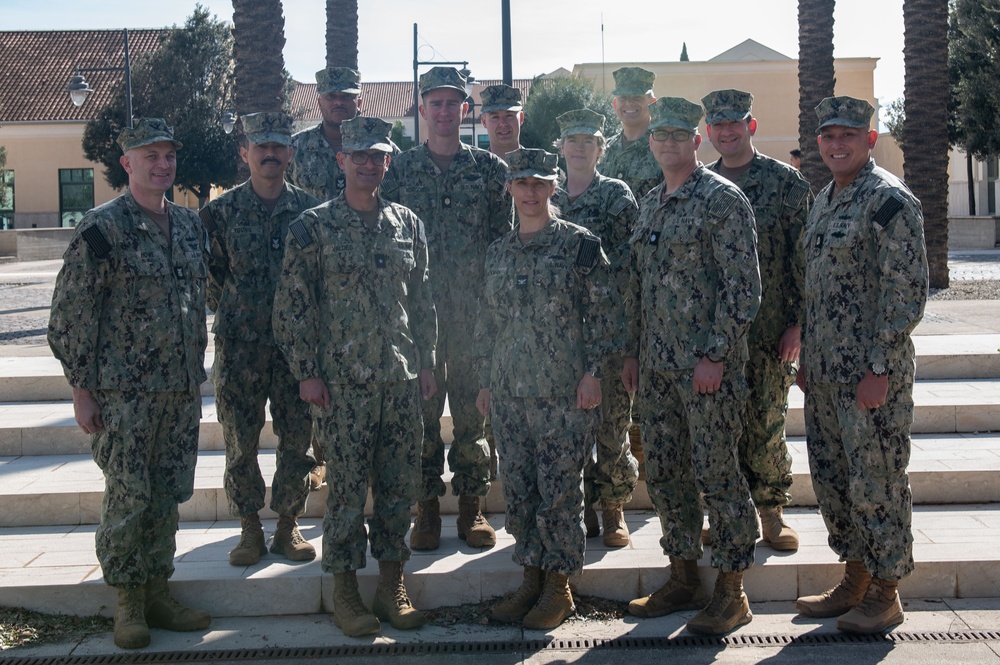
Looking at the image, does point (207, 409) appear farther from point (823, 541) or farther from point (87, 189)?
point (87, 189)

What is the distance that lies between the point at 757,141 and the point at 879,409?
40.7m

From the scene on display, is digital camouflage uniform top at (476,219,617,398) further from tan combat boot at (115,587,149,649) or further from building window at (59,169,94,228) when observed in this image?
building window at (59,169,94,228)

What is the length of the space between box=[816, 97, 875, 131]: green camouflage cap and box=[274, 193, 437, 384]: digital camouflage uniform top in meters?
2.14

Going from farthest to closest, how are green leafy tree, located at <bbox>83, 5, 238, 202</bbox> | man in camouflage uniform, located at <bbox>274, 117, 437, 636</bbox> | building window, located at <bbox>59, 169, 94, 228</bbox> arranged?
building window, located at <bbox>59, 169, 94, 228</bbox> → green leafy tree, located at <bbox>83, 5, 238, 202</bbox> → man in camouflage uniform, located at <bbox>274, 117, 437, 636</bbox>

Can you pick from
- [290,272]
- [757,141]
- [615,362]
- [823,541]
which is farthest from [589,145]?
[757,141]

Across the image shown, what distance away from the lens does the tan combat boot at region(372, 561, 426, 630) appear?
499 cm

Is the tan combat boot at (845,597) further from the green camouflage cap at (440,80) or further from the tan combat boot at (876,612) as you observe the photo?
the green camouflage cap at (440,80)

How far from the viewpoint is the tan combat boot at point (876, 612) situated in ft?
15.6

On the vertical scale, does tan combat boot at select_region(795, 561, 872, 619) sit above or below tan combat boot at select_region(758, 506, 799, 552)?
below

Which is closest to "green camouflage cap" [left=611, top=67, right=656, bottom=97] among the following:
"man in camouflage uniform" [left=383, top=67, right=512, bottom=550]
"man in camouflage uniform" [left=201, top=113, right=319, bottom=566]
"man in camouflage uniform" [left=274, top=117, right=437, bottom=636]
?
"man in camouflage uniform" [left=383, top=67, right=512, bottom=550]

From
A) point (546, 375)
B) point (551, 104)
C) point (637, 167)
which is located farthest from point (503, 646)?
point (551, 104)

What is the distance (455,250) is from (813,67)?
1106 centimetres

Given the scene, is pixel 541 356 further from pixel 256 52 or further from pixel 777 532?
pixel 256 52

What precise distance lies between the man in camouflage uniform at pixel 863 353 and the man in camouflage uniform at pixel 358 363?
6.49 ft
